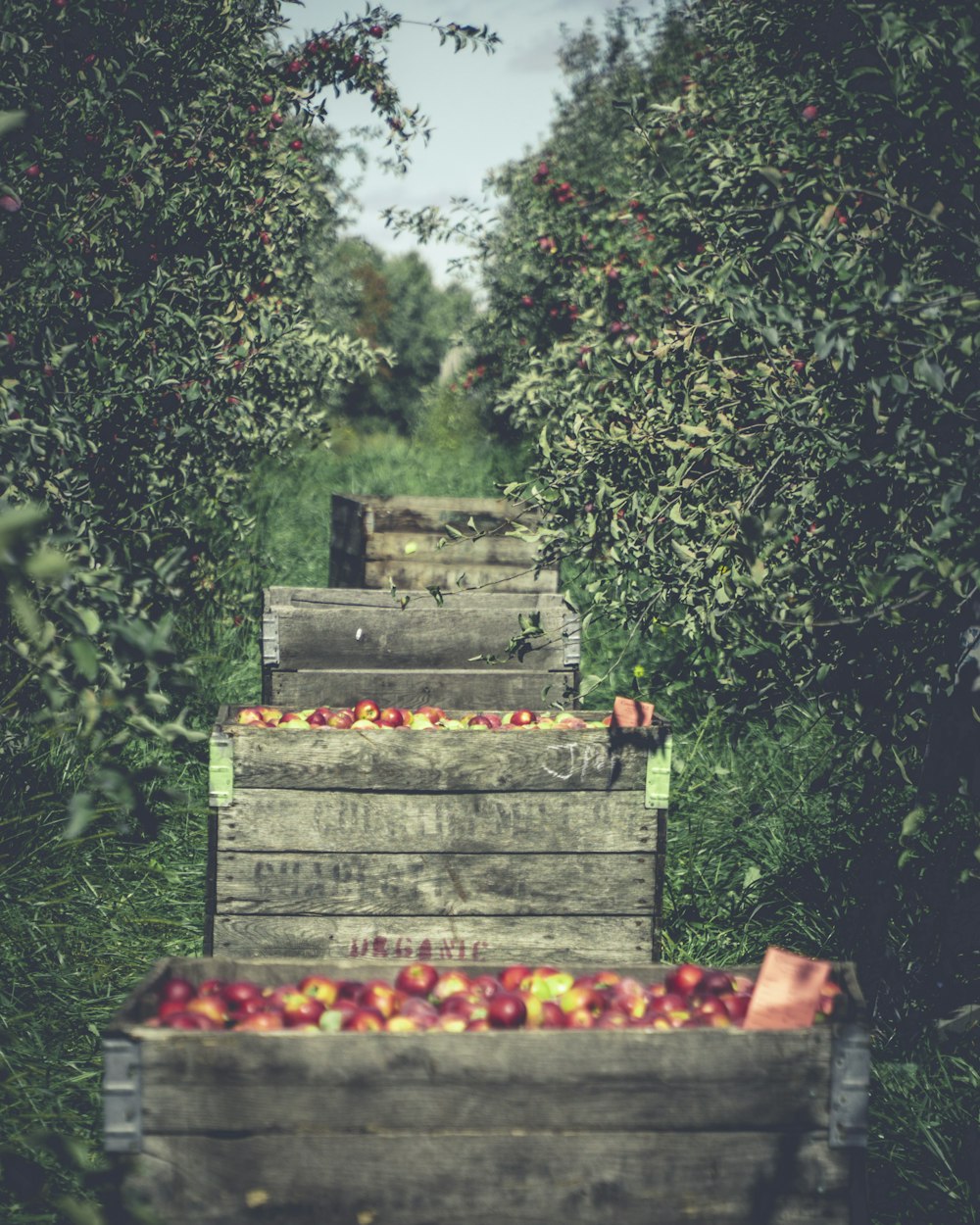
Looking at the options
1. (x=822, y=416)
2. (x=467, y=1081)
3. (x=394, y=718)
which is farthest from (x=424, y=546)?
(x=467, y=1081)

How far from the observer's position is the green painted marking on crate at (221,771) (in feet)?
11.8

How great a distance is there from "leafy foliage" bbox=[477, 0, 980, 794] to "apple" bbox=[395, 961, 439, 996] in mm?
1136

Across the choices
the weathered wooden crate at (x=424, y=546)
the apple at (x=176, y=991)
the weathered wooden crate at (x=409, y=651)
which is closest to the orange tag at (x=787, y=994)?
the apple at (x=176, y=991)

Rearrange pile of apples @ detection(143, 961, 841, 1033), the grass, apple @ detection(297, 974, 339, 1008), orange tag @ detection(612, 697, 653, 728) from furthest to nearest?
orange tag @ detection(612, 697, 653, 728)
the grass
apple @ detection(297, 974, 339, 1008)
pile of apples @ detection(143, 961, 841, 1033)

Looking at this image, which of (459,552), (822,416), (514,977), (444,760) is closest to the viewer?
(514,977)

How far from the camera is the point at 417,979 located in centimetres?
256

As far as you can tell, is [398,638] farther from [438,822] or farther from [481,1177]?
[481,1177]

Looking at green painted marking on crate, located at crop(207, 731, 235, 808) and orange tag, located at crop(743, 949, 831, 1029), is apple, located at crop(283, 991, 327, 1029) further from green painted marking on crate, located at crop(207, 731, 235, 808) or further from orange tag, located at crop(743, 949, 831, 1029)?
green painted marking on crate, located at crop(207, 731, 235, 808)

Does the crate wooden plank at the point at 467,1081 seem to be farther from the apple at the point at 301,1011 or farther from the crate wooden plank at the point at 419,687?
the crate wooden plank at the point at 419,687

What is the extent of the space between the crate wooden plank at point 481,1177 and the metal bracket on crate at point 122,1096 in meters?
0.05

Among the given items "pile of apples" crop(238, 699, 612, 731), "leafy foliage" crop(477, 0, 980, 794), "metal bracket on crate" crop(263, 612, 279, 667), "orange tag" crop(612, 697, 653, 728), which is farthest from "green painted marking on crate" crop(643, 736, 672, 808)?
"metal bracket on crate" crop(263, 612, 279, 667)

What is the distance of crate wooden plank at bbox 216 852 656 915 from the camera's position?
12.1 feet

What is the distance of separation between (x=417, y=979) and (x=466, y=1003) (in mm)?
184

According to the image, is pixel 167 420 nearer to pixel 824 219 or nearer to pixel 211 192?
pixel 211 192
